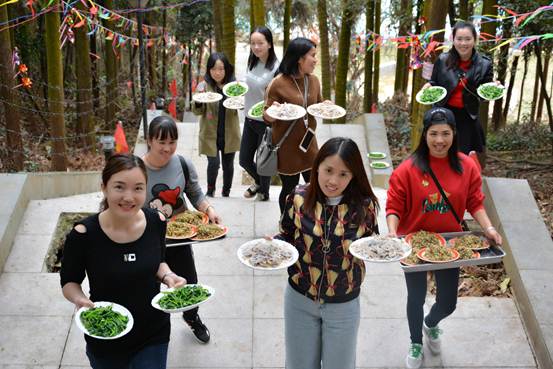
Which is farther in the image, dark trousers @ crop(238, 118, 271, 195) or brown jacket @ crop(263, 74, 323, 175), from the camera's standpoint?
dark trousers @ crop(238, 118, 271, 195)

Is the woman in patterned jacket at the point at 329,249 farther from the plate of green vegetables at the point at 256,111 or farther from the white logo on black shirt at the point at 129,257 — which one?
the plate of green vegetables at the point at 256,111

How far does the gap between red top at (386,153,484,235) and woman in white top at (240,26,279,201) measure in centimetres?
255

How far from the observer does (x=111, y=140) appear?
7.25 m

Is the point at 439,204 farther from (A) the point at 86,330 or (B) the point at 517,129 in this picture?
(B) the point at 517,129

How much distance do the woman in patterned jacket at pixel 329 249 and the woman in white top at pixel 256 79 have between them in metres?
3.01

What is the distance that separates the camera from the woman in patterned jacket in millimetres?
3436

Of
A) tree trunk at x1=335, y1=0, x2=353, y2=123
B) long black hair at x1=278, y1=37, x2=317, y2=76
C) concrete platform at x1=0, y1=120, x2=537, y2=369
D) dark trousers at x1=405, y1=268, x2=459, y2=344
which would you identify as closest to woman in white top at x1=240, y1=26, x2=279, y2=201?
long black hair at x1=278, y1=37, x2=317, y2=76

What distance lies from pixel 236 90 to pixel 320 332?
358 cm

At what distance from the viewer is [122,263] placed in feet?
10.2

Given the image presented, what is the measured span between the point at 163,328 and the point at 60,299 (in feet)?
7.40

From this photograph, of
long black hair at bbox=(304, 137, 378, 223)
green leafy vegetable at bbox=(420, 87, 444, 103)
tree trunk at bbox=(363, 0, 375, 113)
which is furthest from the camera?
tree trunk at bbox=(363, 0, 375, 113)

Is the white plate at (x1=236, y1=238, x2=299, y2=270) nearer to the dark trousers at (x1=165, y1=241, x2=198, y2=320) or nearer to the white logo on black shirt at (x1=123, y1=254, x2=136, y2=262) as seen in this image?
the white logo on black shirt at (x1=123, y1=254, x2=136, y2=262)

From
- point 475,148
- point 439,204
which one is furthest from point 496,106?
point 439,204

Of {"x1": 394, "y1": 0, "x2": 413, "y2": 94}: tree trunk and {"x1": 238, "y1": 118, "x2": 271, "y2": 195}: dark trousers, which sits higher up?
{"x1": 394, "y1": 0, "x2": 413, "y2": 94}: tree trunk
